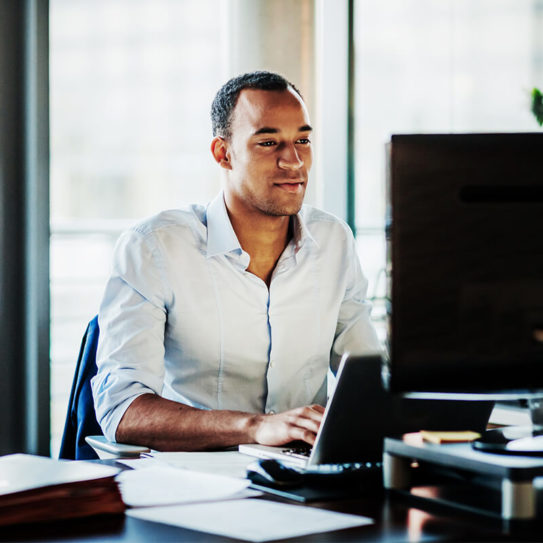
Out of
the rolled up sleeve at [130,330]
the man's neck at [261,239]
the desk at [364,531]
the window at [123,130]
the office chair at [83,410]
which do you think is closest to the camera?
the desk at [364,531]

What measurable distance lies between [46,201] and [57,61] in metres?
0.58

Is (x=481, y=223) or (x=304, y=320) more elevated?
(x=481, y=223)

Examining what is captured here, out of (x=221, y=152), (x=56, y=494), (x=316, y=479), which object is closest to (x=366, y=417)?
(x=316, y=479)

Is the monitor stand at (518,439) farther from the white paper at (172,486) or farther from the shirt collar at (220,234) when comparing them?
the shirt collar at (220,234)

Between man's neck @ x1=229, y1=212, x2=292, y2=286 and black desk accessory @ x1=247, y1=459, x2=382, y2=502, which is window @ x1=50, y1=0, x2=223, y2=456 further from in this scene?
black desk accessory @ x1=247, y1=459, x2=382, y2=502

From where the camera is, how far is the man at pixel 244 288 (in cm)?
204

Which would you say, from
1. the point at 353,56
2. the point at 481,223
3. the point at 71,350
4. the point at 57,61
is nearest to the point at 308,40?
the point at 353,56

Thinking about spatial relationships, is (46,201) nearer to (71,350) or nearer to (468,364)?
(71,350)

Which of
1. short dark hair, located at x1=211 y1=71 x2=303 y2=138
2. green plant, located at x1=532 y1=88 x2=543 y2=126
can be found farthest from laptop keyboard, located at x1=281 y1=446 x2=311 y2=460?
green plant, located at x1=532 y1=88 x2=543 y2=126

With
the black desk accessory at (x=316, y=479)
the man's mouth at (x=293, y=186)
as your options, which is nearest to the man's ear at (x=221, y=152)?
the man's mouth at (x=293, y=186)

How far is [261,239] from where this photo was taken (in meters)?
2.29

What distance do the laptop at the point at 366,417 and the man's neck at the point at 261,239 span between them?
0.90 m

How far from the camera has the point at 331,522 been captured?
1.09 meters

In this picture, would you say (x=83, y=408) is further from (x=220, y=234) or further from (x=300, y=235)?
(x=300, y=235)
